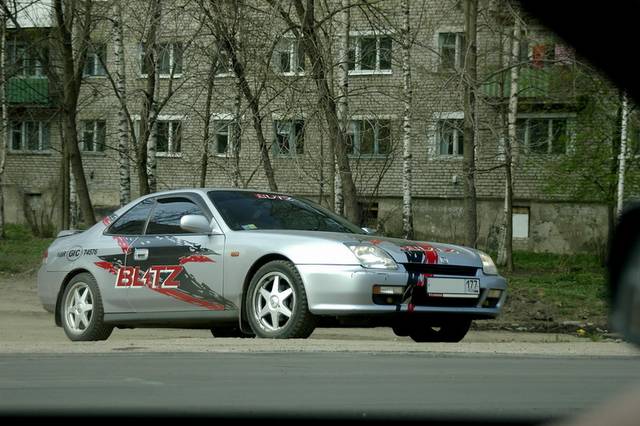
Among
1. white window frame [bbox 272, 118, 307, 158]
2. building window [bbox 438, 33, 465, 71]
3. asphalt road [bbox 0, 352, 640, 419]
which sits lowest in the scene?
asphalt road [bbox 0, 352, 640, 419]

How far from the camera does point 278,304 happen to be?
9047 mm

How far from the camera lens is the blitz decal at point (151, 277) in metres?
9.84

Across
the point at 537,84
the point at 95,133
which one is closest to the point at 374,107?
the point at 537,84

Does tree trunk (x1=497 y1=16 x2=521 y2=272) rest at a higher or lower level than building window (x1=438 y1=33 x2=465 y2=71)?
lower

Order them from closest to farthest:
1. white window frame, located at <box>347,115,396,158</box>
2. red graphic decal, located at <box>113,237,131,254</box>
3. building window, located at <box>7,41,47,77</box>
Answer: red graphic decal, located at <box>113,237,131,254</box> < white window frame, located at <box>347,115,396,158</box> < building window, located at <box>7,41,47,77</box>

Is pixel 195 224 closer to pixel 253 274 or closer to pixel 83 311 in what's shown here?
pixel 253 274

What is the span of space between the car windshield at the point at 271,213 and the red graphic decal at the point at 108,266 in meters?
1.14

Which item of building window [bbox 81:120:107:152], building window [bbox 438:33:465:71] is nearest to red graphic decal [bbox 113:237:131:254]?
building window [bbox 438:33:465:71]

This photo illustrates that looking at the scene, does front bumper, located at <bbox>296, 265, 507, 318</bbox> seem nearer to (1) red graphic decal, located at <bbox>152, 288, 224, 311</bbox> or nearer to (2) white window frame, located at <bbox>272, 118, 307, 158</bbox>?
(1) red graphic decal, located at <bbox>152, 288, 224, 311</bbox>

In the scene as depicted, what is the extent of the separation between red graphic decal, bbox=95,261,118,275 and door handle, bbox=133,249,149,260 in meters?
0.26

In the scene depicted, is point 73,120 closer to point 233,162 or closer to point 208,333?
point 233,162

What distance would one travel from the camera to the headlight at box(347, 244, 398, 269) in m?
8.89

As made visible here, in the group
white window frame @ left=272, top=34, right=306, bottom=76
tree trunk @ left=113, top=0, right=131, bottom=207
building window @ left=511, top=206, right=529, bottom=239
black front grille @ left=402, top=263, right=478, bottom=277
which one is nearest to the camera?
black front grille @ left=402, top=263, right=478, bottom=277

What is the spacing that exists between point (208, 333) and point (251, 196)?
9.35 ft
